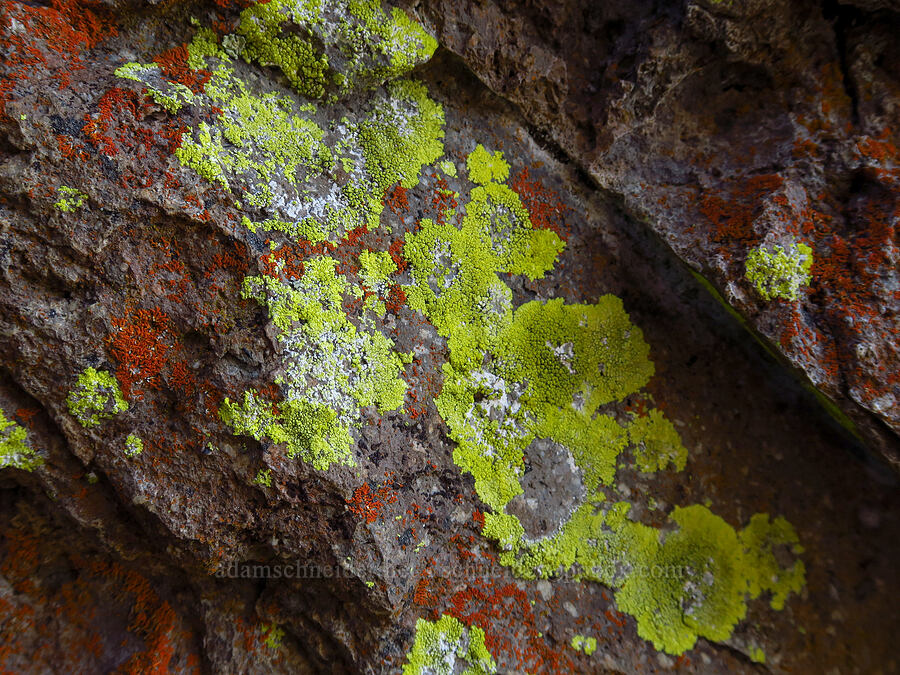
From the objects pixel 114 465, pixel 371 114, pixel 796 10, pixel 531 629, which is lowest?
pixel 114 465

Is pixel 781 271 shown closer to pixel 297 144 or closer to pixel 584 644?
pixel 584 644

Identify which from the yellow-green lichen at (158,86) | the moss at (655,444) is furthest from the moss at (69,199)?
the moss at (655,444)

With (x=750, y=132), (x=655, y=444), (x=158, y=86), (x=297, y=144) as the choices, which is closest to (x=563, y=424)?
(x=655, y=444)

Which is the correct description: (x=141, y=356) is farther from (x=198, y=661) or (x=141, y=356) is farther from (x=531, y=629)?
(x=531, y=629)

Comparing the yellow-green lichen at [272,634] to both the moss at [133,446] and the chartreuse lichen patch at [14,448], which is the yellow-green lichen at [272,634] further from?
the chartreuse lichen patch at [14,448]

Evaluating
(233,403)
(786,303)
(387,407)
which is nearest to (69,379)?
(233,403)

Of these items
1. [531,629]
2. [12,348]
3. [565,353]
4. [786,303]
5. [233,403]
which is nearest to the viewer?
[12,348]
